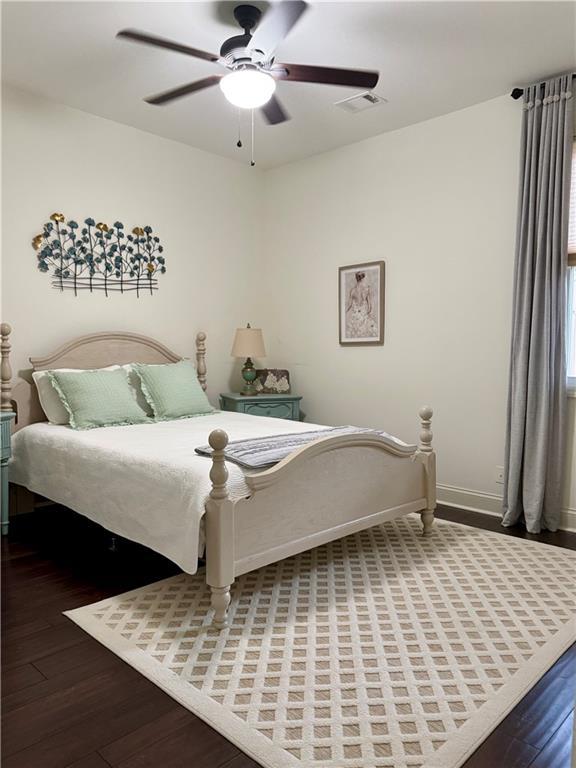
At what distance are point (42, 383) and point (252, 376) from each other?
1.77 meters

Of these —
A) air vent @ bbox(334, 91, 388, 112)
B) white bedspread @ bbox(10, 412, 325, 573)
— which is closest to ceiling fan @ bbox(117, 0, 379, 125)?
air vent @ bbox(334, 91, 388, 112)

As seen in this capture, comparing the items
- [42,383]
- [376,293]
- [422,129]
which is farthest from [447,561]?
[422,129]

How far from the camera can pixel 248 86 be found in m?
2.73

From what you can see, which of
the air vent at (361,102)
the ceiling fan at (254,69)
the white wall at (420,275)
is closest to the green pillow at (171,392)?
the white wall at (420,275)

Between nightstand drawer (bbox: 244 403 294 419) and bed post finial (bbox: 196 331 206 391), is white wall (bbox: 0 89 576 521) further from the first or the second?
nightstand drawer (bbox: 244 403 294 419)

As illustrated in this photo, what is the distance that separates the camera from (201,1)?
2.69 metres

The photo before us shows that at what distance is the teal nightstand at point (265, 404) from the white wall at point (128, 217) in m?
0.35

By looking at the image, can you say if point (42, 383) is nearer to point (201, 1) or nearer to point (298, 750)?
point (201, 1)

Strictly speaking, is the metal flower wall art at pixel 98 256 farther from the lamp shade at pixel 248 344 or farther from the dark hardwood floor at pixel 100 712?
the dark hardwood floor at pixel 100 712

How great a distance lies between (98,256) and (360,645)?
3.27m

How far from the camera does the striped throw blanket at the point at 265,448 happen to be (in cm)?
255

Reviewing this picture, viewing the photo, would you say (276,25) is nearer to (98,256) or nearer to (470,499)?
(98,256)

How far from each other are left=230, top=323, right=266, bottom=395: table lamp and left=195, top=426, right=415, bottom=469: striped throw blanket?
1.65 m

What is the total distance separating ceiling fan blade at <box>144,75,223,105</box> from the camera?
2883mm
